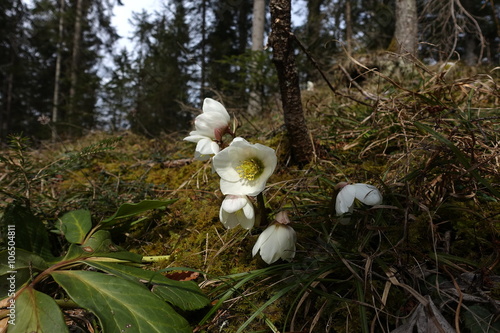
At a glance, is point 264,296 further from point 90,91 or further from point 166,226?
point 90,91

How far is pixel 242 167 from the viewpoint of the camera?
39.7 inches

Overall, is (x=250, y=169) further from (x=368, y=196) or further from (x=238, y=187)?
(x=368, y=196)

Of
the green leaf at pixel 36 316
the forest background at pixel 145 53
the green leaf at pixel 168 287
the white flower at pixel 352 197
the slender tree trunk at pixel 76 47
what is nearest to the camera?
the green leaf at pixel 36 316

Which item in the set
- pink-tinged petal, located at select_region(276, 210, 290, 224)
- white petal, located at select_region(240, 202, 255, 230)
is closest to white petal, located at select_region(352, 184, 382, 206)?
pink-tinged petal, located at select_region(276, 210, 290, 224)

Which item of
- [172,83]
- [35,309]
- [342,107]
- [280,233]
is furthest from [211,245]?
[172,83]

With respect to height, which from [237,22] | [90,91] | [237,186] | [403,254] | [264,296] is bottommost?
[264,296]

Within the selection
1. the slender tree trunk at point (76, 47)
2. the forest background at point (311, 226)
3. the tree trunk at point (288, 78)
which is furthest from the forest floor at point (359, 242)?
the slender tree trunk at point (76, 47)

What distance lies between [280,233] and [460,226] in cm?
61

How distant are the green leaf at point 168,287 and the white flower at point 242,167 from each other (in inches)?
12.4

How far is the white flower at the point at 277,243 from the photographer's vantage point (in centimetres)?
92

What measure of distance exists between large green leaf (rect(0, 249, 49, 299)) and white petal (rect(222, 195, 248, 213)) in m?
0.63

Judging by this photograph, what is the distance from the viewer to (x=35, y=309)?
2.51 ft

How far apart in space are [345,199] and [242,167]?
1.15 feet

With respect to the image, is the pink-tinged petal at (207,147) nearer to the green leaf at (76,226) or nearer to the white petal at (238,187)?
the white petal at (238,187)
